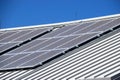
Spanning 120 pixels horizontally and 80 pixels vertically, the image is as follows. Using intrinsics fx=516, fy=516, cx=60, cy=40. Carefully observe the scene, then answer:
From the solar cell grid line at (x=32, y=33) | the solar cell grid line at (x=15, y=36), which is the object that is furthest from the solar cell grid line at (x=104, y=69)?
the solar cell grid line at (x=15, y=36)

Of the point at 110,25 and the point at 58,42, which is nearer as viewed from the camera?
the point at 58,42

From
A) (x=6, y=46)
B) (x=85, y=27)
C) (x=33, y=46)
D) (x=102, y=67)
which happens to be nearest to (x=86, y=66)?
(x=102, y=67)

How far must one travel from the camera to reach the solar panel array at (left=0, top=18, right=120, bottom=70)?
26.1 meters

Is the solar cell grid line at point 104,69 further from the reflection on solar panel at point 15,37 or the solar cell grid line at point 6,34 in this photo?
the solar cell grid line at point 6,34

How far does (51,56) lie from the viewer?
25.9 metres

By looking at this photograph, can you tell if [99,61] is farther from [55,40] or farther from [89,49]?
[55,40]

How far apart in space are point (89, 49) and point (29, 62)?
306 centimetres

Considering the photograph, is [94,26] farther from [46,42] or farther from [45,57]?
[45,57]

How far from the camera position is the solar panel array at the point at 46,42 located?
2614 centimetres

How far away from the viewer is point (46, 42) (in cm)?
2852

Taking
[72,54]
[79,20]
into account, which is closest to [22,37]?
[79,20]

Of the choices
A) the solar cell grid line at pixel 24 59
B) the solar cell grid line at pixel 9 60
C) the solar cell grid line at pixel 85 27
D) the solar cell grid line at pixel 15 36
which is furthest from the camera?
the solar cell grid line at pixel 15 36

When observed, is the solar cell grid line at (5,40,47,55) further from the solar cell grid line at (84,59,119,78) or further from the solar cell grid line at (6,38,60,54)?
the solar cell grid line at (84,59,119,78)

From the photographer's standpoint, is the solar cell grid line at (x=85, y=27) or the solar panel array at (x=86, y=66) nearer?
the solar panel array at (x=86, y=66)
